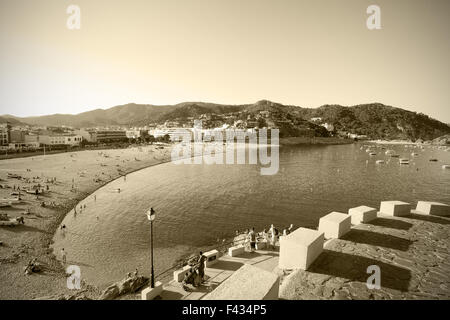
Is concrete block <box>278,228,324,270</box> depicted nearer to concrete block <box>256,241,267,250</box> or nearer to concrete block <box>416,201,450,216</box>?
concrete block <box>256,241,267,250</box>

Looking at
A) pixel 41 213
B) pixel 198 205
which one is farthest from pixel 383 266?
pixel 41 213

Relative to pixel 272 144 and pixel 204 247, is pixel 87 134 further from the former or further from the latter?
pixel 204 247

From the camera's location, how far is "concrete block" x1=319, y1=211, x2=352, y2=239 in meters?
Answer: 11.8

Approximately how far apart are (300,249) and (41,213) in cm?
2758

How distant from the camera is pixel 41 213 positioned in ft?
84.3

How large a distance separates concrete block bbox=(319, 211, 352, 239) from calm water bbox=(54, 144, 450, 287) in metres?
10.4

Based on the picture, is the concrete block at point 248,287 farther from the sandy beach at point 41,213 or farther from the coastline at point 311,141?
the coastline at point 311,141

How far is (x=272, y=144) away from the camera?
134375 mm

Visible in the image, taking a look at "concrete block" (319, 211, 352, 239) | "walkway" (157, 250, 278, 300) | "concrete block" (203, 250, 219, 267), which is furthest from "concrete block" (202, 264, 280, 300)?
"concrete block" (319, 211, 352, 239)

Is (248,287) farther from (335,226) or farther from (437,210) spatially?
(437,210)

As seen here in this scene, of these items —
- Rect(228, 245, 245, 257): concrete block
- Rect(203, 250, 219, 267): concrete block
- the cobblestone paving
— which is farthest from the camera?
Rect(228, 245, 245, 257): concrete block
